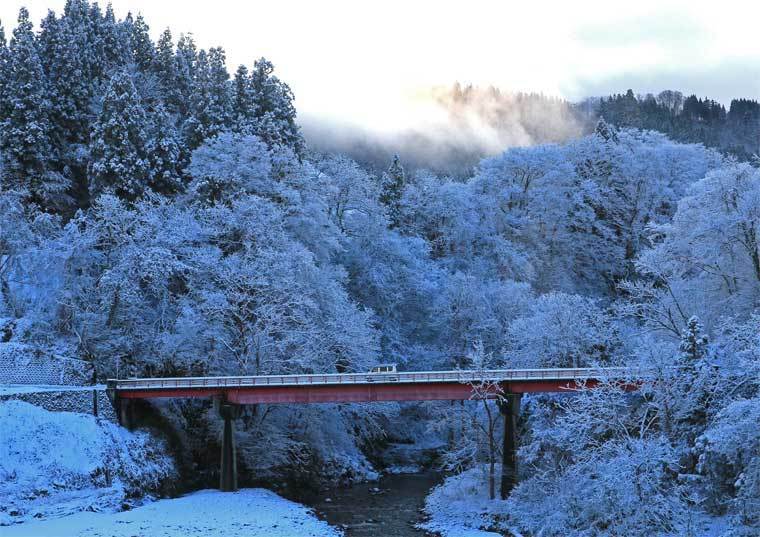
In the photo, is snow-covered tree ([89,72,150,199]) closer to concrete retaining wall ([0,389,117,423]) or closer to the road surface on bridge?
the road surface on bridge

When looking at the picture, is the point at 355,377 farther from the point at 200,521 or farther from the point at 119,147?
the point at 119,147

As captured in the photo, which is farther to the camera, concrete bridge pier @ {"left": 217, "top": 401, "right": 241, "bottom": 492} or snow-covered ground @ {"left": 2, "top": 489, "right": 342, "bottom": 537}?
concrete bridge pier @ {"left": 217, "top": 401, "right": 241, "bottom": 492}

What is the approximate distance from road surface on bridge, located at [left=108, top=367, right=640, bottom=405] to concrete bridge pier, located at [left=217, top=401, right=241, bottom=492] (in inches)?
28.0

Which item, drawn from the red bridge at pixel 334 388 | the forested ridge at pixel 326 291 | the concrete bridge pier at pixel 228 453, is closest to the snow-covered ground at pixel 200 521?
the concrete bridge pier at pixel 228 453

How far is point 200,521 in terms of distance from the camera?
39594 mm

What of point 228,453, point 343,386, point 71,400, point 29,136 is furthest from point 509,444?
point 29,136

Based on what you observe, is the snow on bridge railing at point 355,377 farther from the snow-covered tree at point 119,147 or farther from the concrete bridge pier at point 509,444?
the snow-covered tree at point 119,147

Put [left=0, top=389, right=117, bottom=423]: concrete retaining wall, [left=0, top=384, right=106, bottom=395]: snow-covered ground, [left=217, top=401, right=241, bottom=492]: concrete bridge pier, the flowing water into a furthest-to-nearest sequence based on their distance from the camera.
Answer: [left=217, top=401, right=241, bottom=492]: concrete bridge pier, [left=0, top=384, right=106, bottom=395]: snow-covered ground, [left=0, top=389, right=117, bottom=423]: concrete retaining wall, the flowing water

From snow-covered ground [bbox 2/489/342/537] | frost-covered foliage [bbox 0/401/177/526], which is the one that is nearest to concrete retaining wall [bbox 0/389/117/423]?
frost-covered foliage [bbox 0/401/177/526]

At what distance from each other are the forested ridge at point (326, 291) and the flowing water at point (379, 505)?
284 centimetres

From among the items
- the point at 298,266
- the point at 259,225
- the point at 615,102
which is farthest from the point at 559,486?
the point at 615,102

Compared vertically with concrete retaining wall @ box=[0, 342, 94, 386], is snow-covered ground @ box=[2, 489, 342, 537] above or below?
below

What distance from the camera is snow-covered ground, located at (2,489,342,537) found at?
35438mm

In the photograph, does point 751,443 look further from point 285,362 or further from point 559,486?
point 285,362
